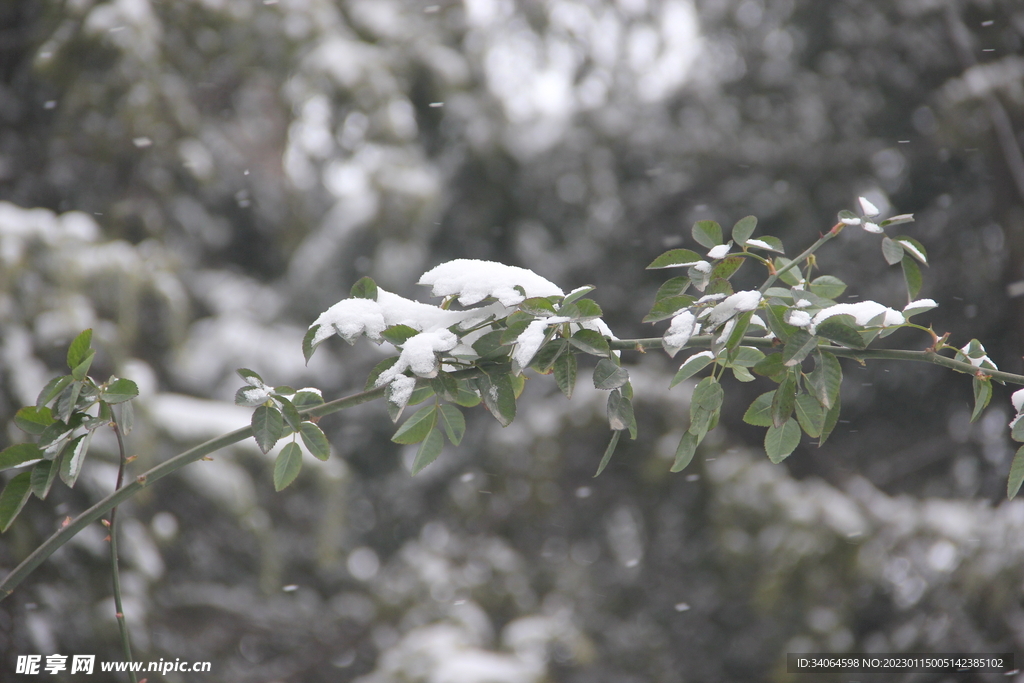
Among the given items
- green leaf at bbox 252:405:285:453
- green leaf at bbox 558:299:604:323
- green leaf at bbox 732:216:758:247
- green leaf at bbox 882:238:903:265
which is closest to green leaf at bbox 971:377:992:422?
green leaf at bbox 882:238:903:265

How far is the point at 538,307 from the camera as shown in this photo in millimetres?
489

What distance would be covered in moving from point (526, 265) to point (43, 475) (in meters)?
3.24

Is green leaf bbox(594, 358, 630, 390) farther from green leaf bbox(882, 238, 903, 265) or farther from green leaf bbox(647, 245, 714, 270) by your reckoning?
green leaf bbox(882, 238, 903, 265)

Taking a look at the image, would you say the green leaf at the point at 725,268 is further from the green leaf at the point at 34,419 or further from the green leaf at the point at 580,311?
the green leaf at the point at 34,419

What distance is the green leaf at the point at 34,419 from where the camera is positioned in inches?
19.9

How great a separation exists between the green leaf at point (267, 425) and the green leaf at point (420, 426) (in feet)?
0.32

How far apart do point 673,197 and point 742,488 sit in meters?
1.78

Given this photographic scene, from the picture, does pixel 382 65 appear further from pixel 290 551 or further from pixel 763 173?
pixel 290 551

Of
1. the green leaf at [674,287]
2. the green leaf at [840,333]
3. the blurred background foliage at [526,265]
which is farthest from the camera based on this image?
the blurred background foliage at [526,265]

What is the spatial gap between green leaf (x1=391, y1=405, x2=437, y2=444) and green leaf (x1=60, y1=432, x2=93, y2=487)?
24 centimetres

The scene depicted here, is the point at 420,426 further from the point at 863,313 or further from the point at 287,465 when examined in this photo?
the point at 863,313

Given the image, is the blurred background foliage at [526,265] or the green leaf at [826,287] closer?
the green leaf at [826,287]

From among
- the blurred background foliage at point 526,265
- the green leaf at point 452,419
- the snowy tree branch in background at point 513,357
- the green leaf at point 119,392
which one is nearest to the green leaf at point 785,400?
the snowy tree branch in background at point 513,357

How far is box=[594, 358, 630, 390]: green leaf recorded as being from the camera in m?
0.49
